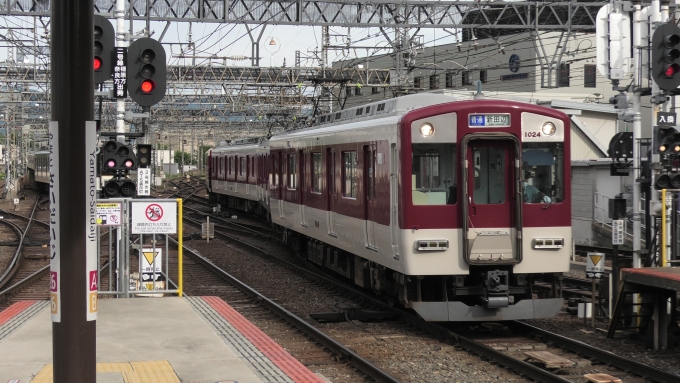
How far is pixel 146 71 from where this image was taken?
11109 mm

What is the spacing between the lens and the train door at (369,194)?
466 inches

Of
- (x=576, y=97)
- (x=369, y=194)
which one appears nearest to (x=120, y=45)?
(x=369, y=194)

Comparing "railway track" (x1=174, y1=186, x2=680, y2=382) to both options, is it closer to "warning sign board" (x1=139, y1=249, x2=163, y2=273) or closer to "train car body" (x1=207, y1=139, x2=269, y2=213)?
"warning sign board" (x1=139, y1=249, x2=163, y2=273)

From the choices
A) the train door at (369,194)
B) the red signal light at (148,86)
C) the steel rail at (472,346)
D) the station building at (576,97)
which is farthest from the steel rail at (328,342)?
the station building at (576,97)

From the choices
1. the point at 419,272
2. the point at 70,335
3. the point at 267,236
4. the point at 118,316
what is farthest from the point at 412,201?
the point at 267,236

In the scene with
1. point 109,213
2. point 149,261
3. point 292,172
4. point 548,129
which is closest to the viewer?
point 548,129

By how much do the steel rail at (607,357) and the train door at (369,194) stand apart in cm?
237

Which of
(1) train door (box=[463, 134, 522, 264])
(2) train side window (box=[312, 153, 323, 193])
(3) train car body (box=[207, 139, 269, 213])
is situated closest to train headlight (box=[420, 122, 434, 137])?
(1) train door (box=[463, 134, 522, 264])

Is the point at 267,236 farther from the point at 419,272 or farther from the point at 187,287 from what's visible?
the point at 419,272

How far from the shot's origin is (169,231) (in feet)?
36.7

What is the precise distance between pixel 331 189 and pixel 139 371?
24.1 feet

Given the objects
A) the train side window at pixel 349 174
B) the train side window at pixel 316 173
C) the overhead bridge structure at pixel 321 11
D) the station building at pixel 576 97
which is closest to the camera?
the train side window at pixel 349 174

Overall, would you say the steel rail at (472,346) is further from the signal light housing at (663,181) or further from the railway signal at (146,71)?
the railway signal at (146,71)

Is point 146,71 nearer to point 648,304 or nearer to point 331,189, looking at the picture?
point 331,189
